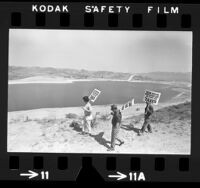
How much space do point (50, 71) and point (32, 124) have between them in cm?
69

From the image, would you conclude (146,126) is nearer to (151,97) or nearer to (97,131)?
(151,97)

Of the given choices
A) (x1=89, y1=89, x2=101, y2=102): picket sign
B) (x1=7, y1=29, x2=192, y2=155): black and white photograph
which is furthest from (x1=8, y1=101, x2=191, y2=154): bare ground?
(x1=89, y1=89, x2=101, y2=102): picket sign

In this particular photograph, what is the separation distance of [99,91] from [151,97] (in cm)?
64

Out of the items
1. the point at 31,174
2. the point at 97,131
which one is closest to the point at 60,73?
the point at 97,131

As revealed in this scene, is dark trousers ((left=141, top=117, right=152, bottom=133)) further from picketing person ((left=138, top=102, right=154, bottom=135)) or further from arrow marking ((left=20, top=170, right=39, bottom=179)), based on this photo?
arrow marking ((left=20, top=170, right=39, bottom=179))

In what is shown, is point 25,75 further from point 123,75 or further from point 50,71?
point 123,75

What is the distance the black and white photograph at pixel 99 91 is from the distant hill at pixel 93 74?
0.5 inches

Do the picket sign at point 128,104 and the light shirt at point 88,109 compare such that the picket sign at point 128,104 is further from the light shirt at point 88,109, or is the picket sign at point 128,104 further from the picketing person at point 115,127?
the light shirt at point 88,109

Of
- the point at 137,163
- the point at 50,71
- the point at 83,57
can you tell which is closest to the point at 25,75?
the point at 50,71

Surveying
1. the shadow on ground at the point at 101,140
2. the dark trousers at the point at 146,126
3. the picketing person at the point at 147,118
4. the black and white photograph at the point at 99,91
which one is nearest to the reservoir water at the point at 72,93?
the black and white photograph at the point at 99,91

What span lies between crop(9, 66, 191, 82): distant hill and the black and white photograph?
12mm

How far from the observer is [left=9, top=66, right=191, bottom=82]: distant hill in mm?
6109

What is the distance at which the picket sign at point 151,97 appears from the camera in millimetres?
6145

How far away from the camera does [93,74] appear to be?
20.1ft
